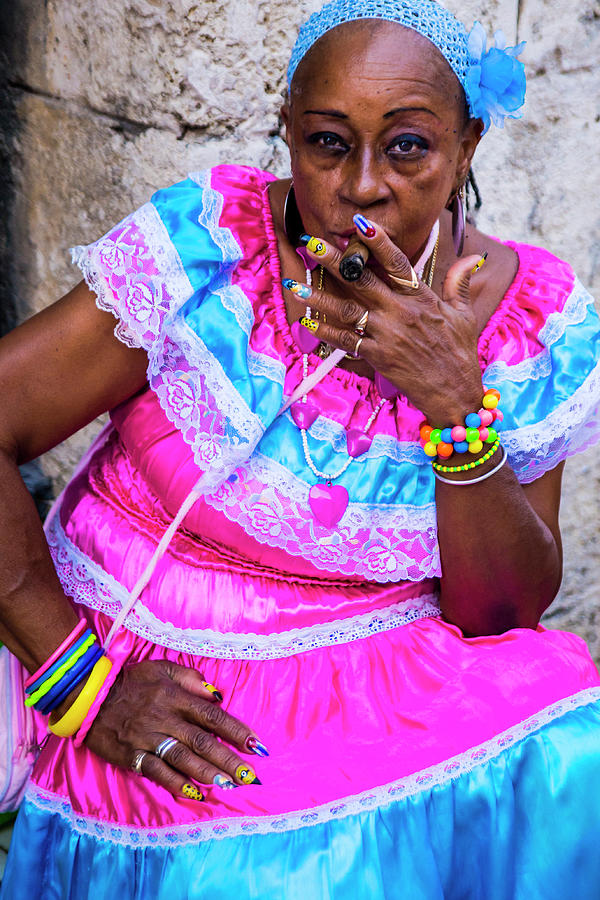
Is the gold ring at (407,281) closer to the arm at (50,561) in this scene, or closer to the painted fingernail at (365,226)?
the painted fingernail at (365,226)

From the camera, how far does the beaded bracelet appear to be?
1688 mm

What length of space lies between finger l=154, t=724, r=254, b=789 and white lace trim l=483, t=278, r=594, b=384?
870 mm

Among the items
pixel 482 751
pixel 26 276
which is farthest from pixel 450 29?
pixel 26 276

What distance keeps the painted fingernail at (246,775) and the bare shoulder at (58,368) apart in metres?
0.70

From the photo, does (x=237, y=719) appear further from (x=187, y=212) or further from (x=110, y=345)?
(x=187, y=212)

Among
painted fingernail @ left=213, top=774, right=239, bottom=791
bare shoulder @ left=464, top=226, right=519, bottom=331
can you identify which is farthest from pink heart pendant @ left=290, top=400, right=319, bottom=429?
painted fingernail @ left=213, top=774, right=239, bottom=791

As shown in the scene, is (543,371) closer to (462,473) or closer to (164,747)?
(462,473)

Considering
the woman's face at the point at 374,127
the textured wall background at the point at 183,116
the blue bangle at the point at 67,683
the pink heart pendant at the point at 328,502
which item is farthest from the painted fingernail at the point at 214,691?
the textured wall background at the point at 183,116

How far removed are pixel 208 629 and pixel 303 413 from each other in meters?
0.46

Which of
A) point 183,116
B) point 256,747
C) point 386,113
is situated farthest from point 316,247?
point 183,116

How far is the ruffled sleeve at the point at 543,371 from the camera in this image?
1.89 meters

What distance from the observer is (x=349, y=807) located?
152cm

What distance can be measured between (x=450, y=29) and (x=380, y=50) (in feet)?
0.53

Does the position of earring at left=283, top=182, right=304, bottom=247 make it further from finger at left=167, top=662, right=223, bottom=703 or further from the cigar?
finger at left=167, top=662, right=223, bottom=703
